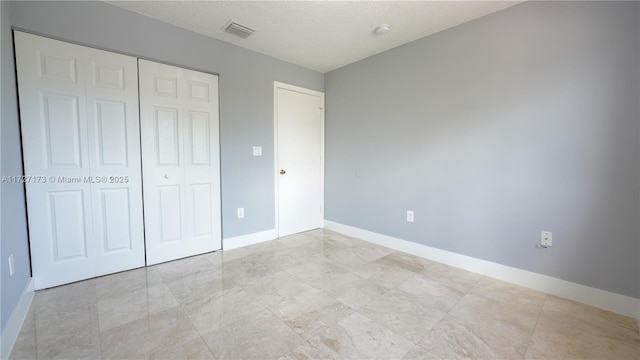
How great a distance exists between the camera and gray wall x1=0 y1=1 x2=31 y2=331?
1.51 metres

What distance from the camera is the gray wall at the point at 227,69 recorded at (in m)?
2.08

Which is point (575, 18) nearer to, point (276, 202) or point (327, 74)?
point (327, 74)

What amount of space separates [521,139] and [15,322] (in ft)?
12.6

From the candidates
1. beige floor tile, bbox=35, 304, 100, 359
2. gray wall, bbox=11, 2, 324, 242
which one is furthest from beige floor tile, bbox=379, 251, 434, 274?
beige floor tile, bbox=35, 304, 100, 359

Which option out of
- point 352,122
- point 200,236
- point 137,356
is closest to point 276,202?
point 200,236

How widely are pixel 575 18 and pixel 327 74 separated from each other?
8.86ft

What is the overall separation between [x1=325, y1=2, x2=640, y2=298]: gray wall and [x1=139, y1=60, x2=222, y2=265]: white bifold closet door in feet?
6.56

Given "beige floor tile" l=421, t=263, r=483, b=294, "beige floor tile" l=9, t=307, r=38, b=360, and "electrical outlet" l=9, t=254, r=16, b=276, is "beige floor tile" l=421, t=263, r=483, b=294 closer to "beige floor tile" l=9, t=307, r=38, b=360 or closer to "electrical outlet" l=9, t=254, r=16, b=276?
"beige floor tile" l=9, t=307, r=38, b=360

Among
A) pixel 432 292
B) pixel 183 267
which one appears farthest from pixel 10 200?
pixel 432 292

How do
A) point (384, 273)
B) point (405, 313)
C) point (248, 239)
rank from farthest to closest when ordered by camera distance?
1. point (248, 239)
2. point (384, 273)
3. point (405, 313)

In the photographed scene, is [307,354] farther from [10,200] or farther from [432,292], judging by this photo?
[10,200]

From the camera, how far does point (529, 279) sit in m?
2.18

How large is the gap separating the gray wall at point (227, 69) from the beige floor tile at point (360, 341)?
75.4 inches

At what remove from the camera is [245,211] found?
323 cm
